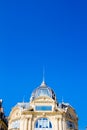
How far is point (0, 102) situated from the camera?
7512cm

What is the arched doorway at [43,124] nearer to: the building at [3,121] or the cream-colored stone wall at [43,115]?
the cream-colored stone wall at [43,115]

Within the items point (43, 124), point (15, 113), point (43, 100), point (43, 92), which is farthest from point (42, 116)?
point (15, 113)

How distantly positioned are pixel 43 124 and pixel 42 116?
1486 mm

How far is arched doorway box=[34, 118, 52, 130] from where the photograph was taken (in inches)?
2562

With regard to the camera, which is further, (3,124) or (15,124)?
(3,124)

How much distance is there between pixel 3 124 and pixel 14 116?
5.10 m

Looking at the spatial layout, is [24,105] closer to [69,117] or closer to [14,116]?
[14,116]

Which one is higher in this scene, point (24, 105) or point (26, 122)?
point (24, 105)

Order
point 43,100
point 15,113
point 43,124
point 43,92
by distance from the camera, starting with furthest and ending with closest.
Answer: point 43,92
point 15,113
point 43,100
point 43,124

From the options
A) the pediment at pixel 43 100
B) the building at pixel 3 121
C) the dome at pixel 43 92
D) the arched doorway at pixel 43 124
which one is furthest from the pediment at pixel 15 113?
the arched doorway at pixel 43 124

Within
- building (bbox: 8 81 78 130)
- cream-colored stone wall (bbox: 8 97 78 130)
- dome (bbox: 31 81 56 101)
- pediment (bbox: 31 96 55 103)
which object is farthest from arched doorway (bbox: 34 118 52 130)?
dome (bbox: 31 81 56 101)

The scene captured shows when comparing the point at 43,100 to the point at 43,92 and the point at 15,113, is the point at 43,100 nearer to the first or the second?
the point at 43,92

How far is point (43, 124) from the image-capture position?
6544 centimetres

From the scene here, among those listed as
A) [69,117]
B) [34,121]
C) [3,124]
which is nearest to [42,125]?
[34,121]
